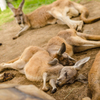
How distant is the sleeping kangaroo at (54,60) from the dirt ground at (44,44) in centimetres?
11

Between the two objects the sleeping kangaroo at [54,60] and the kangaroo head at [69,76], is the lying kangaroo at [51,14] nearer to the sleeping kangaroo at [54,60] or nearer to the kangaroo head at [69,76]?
the sleeping kangaroo at [54,60]

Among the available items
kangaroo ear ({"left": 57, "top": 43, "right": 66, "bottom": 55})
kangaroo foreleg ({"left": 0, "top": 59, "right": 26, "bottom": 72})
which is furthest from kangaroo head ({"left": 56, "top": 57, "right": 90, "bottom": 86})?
kangaroo foreleg ({"left": 0, "top": 59, "right": 26, "bottom": 72})

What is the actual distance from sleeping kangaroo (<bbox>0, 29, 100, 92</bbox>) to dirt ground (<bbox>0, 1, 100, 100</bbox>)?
0.37ft

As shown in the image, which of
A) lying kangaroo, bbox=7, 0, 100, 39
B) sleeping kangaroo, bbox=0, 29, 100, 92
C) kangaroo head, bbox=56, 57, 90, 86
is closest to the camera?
kangaroo head, bbox=56, 57, 90, 86

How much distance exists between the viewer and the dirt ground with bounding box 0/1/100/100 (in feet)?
6.93

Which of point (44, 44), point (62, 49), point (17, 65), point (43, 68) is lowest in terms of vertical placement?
point (44, 44)

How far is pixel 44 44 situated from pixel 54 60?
1576 mm

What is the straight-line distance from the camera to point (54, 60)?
252cm

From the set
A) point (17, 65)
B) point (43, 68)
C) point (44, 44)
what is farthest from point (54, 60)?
point (44, 44)

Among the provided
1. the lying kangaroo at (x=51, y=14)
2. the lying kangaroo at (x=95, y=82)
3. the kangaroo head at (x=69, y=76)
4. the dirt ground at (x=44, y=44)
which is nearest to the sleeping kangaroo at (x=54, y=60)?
the kangaroo head at (x=69, y=76)

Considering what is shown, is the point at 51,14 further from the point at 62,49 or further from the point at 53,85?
the point at 53,85

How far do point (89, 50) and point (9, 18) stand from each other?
200 inches

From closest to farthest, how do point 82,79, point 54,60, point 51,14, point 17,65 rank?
point 82,79, point 54,60, point 17,65, point 51,14

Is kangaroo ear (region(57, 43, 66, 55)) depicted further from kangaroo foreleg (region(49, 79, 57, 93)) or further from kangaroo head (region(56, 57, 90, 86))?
kangaroo foreleg (region(49, 79, 57, 93))
